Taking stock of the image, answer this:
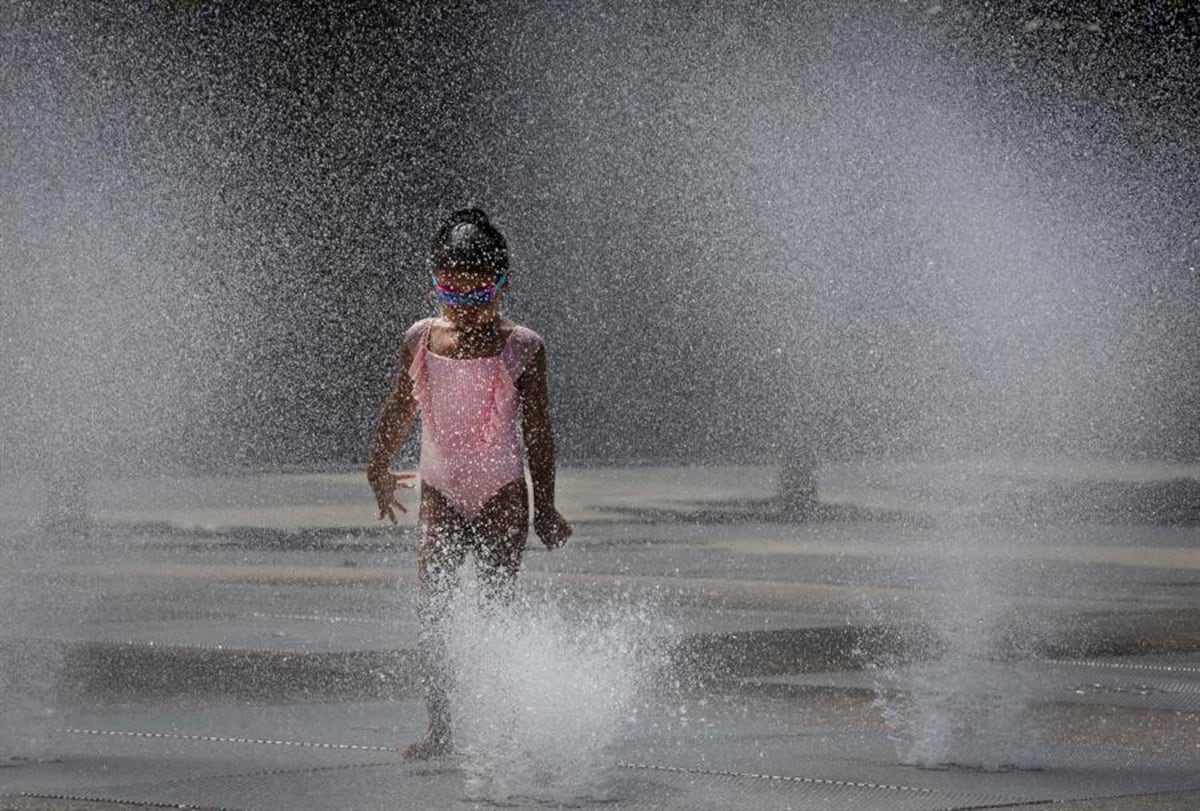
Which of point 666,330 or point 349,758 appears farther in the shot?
point 666,330

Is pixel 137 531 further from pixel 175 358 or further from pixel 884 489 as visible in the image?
pixel 175 358

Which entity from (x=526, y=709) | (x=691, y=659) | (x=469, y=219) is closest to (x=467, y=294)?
(x=469, y=219)

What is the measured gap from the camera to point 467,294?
A: 7.84 meters

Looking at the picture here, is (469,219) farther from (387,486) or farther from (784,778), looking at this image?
(784,778)

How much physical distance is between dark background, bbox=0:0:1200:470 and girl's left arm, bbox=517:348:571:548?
1880 cm

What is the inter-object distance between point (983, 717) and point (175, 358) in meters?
35.7

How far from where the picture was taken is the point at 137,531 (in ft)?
62.4

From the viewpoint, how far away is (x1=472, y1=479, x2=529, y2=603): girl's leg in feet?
25.7

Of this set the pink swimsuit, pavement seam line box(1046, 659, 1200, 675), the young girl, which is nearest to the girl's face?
the young girl

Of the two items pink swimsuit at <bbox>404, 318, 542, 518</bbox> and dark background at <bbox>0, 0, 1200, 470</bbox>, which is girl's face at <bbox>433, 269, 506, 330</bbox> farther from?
dark background at <bbox>0, 0, 1200, 470</bbox>

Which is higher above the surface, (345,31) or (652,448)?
(345,31)

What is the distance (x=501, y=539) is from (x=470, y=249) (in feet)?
2.85

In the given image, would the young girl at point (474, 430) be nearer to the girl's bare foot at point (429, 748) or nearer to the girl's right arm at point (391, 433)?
the girl's right arm at point (391, 433)

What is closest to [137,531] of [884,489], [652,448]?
[884,489]
